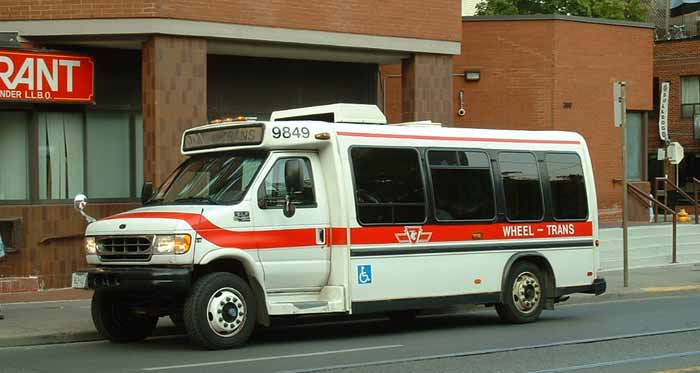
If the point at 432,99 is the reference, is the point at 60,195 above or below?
below

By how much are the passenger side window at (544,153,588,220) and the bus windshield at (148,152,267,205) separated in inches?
188

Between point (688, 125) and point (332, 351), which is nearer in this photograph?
point (332, 351)

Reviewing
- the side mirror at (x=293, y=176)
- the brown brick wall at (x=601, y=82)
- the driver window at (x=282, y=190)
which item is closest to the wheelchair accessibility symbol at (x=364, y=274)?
the driver window at (x=282, y=190)

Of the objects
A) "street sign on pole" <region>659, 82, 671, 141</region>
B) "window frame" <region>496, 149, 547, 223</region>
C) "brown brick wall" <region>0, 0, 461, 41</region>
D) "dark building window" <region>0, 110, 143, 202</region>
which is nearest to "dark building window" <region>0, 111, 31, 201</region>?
"dark building window" <region>0, 110, 143, 202</region>

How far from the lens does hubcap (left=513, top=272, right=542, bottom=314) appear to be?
49.1 ft

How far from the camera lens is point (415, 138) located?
14.1m

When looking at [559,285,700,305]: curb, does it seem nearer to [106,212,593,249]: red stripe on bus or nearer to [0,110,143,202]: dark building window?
[106,212,593,249]: red stripe on bus

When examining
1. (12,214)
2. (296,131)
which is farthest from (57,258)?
(296,131)

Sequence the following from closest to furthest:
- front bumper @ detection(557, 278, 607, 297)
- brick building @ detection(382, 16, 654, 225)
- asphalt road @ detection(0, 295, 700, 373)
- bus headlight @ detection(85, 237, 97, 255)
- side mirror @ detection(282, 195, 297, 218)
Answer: asphalt road @ detection(0, 295, 700, 373)
bus headlight @ detection(85, 237, 97, 255)
side mirror @ detection(282, 195, 297, 218)
front bumper @ detection(557, 278, 607, 297)
brick building @ detection(382, 16, 654, 225)

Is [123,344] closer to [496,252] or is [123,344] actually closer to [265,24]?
[496,252]

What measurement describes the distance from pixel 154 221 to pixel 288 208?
161 centimetres

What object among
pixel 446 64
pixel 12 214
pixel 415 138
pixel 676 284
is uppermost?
pixel 446 64

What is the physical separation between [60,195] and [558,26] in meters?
12.9

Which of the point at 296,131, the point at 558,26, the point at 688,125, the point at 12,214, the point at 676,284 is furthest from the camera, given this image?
the point at 688,125
